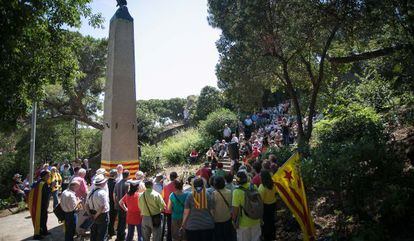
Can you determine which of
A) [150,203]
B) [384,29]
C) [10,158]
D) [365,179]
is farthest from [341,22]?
[10,158]

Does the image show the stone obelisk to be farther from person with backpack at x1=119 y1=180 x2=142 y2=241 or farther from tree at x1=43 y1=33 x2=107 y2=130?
tree at x1=43 y1=33 x2=107 y2=130

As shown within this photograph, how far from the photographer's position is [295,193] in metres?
6.53

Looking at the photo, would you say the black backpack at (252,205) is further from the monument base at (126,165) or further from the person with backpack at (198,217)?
the monument base at (126,165)

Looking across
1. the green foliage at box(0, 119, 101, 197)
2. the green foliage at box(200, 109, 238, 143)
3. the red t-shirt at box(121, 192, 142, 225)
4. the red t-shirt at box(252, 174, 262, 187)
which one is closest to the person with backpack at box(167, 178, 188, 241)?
the red t-shirt at box(121, 192, 142, 225)

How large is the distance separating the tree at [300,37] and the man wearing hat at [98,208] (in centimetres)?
702

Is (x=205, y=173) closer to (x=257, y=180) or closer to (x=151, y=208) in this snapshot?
(x=257, y=180)

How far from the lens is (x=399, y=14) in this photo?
7.65 meters

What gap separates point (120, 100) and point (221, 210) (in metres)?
7.77

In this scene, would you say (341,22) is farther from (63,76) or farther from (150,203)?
(63,76)

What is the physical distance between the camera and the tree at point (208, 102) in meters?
36.8

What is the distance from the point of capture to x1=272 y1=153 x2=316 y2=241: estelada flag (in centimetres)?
640

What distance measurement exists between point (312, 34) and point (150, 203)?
810 centimetres

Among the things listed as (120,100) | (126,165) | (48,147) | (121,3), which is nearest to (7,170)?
(48,147)

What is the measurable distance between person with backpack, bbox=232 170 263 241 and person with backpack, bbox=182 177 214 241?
0.49 m
